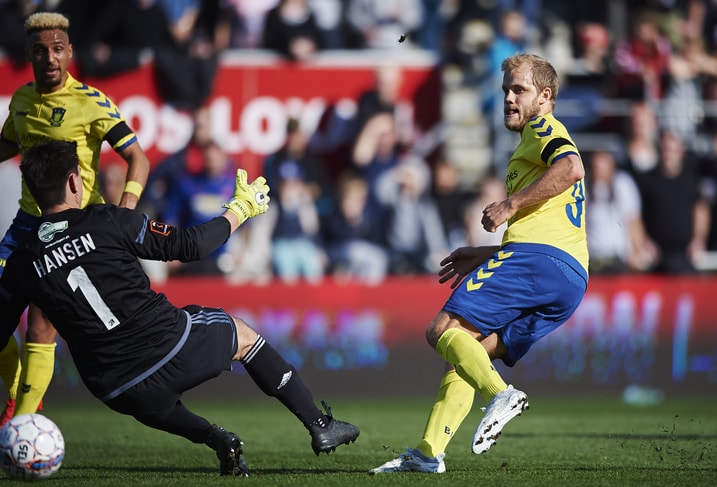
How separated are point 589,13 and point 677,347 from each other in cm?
532

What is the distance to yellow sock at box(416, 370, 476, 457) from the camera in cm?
658

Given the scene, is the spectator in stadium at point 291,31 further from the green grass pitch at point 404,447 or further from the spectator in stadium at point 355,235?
the green grass pitch at point 404,447

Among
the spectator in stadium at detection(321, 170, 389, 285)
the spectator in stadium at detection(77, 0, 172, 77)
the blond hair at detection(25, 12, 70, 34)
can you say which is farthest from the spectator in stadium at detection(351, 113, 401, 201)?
the blond hair at detection(25, 12, 70, 34)

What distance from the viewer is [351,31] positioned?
14938 millimetres

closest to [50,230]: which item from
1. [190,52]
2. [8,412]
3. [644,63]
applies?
[8,412]

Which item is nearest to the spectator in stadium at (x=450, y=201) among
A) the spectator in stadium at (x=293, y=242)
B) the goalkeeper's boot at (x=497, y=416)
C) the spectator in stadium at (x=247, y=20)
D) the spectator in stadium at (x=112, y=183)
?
the spectator in stadium at (x=293, y=242)

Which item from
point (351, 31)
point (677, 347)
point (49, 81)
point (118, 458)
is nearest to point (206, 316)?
point (118, 458)

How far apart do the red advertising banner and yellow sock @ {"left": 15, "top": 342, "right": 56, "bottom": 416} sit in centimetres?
639

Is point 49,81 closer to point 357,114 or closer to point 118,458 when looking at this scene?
point 118,458

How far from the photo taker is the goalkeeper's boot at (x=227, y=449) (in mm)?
6410

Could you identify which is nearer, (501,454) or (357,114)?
(501,454)

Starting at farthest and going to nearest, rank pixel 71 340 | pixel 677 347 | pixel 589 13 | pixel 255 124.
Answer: pixel 589 13, pixel 255 124, pixel 677 347, pixel 71 340

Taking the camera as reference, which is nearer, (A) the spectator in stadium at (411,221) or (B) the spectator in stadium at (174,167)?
(B) the spectator in stadium at (174,167)

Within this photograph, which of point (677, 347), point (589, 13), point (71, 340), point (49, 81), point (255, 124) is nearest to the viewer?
point (71, 340)
